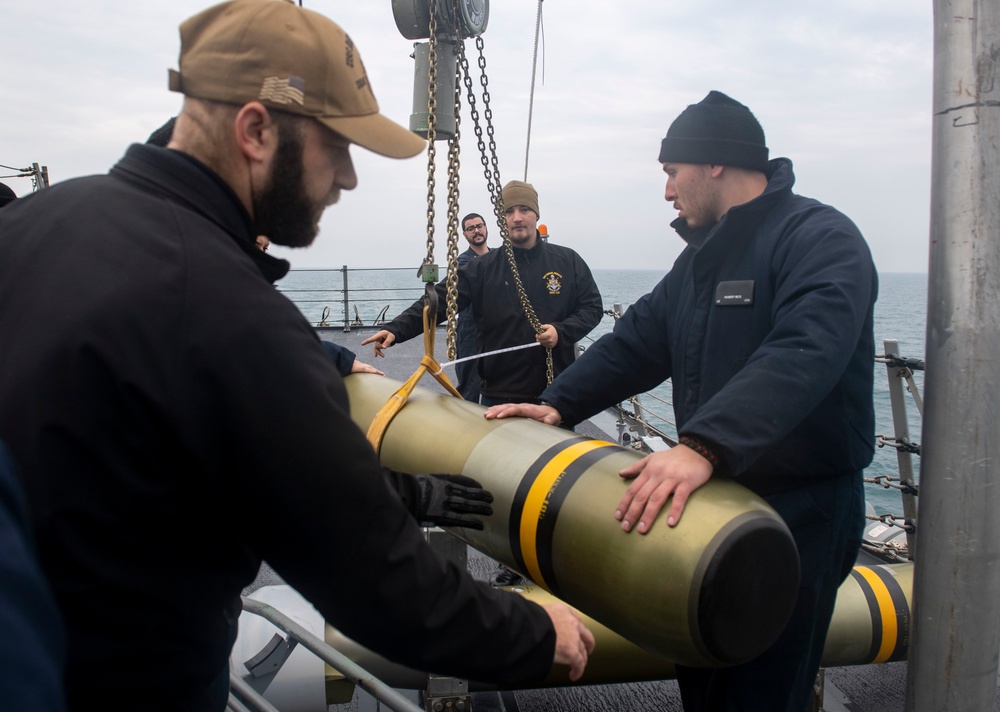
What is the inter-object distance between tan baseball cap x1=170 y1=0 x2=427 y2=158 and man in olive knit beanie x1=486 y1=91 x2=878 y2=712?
1.00 m

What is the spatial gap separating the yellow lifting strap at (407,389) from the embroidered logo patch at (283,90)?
1.28 m

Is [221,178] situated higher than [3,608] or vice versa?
[221,178]

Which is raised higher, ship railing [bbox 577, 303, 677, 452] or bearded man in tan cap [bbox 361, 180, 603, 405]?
bearded man in tan cap [bbox 361, 180, 603, 405]

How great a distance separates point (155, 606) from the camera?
1.19 m

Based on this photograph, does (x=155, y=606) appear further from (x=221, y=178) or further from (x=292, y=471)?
(x=221, y=178)

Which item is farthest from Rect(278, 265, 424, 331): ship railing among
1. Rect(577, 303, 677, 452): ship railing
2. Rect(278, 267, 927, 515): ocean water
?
Rect(577, 303, 677, 452): ship railing

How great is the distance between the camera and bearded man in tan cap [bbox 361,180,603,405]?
4.86 meters

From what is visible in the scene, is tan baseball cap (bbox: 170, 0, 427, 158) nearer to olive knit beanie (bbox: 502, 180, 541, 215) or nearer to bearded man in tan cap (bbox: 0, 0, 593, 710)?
bearded man in tan cap (bbox: 0, 0, 593, 710)

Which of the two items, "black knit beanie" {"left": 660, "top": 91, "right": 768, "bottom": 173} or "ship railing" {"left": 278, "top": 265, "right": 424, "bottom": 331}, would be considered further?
"ship railing" {"left": 278, "top": 265, "right": 424, "bottom": 331}

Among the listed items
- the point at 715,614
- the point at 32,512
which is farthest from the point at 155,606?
the point at 715,614

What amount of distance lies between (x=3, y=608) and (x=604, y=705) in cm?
309

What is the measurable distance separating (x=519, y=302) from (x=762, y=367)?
3.09m

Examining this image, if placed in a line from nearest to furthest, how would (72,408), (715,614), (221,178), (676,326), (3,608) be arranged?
(3,608)
(72,408)
(221,178)
(715,614)
(676,326)

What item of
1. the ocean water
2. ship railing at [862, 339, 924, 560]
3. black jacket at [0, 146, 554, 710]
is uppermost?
black jacket at [0, 146, 554, 710]
